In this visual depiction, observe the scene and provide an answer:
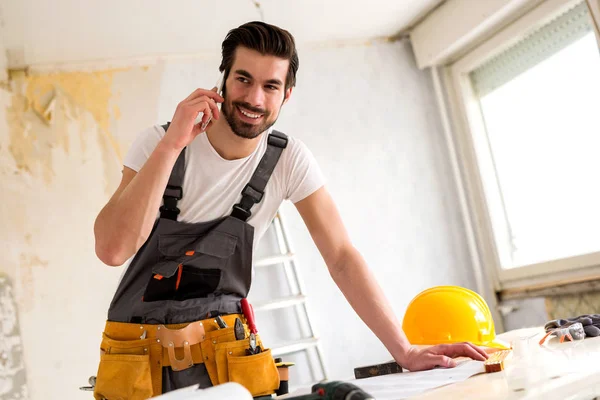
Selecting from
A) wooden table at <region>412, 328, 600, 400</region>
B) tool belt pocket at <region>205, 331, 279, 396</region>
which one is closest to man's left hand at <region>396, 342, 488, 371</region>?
wooden table at <region>412, 328, 600, 400</region>

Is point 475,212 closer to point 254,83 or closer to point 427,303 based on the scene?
point 427,303

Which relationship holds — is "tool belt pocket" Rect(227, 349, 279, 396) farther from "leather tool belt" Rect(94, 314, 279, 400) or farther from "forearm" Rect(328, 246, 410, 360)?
"forearm" Rect(328, 246, 410, 360)

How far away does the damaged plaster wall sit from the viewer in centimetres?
392

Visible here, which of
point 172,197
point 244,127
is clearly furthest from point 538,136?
point 172,197

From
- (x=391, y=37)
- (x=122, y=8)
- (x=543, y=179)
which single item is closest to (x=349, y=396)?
(x=122, y=8)

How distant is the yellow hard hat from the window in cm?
190

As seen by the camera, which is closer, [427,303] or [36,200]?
[427,303]

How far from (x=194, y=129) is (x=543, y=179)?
327cm

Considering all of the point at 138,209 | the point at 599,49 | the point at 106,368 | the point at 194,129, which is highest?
the point at 599,49

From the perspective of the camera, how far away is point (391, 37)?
511cm

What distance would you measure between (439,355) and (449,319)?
671 millimetres

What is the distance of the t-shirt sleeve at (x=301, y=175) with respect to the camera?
2258 millimetres

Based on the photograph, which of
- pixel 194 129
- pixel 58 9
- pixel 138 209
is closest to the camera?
pixel 138 209

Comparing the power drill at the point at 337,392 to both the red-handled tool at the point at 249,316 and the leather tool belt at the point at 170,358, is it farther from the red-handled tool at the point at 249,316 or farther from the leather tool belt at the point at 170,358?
the red-handled tool at the point at 249,316
